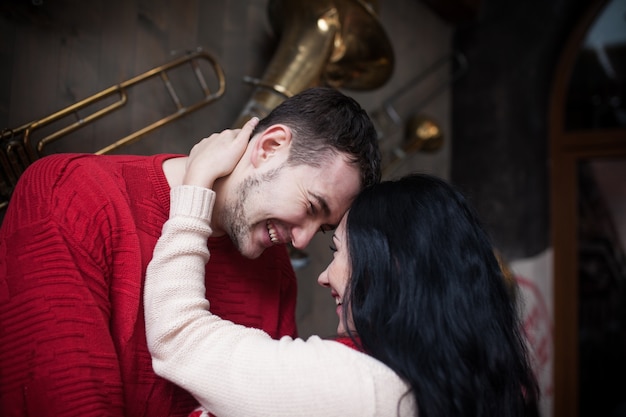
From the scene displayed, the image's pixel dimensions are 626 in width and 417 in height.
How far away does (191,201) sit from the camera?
44.1 inches

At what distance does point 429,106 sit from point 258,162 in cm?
251

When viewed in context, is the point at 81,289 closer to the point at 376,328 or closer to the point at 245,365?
the point at 245,365

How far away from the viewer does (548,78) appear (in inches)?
140

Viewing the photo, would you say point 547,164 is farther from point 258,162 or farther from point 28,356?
point 28,356

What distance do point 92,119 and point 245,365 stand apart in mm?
976

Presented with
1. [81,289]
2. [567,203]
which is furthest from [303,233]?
[567,203]

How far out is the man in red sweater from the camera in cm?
98

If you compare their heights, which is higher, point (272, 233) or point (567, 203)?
point (272, 233)

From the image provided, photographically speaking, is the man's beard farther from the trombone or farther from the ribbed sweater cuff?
the trombone

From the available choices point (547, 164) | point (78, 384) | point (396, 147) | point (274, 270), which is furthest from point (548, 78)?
point (78, 384)

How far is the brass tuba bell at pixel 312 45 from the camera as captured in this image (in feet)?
A: 6.64

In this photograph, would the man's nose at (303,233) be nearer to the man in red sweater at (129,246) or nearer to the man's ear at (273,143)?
the man in red sweater at (129,246)

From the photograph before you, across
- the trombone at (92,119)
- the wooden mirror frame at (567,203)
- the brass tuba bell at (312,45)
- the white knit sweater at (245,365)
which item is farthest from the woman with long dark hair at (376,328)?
the wooden mirror frame at (567,203)

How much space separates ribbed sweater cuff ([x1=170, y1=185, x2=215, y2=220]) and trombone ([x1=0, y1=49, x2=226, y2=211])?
0.55m
